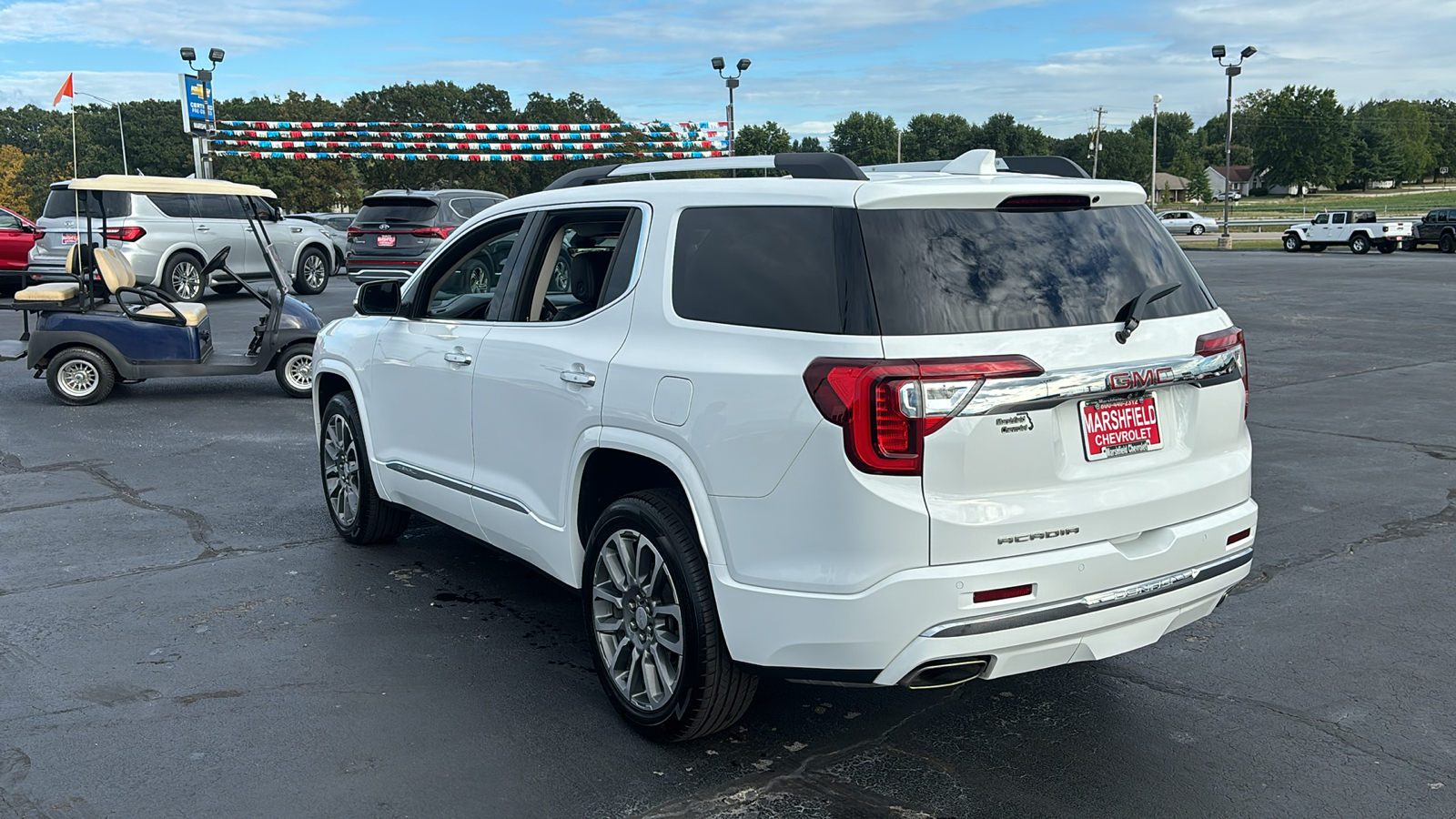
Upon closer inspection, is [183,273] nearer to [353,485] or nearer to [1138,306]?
[353,485]

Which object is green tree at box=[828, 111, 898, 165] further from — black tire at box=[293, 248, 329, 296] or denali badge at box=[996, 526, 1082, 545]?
denali badge at box=[996, 526, 1082, 545]

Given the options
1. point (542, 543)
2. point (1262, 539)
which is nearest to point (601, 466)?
point (542, 543)

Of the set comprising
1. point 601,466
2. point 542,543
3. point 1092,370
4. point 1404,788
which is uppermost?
point 1092,370

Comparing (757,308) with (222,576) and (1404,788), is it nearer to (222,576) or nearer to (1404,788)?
(1404,788)

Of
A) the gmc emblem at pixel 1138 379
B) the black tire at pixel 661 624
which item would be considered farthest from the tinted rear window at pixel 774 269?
the gmc emblem at pixel 1138 379

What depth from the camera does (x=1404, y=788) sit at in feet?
11.6

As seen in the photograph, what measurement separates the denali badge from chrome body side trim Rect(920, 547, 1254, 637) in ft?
0.62

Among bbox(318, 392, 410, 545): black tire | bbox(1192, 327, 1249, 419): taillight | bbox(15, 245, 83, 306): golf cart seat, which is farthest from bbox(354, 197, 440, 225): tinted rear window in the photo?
bbox(1192, 327, 1249, 419): taillight

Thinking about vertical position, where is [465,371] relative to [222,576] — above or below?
above

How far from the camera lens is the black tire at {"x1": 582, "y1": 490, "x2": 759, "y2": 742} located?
363 cm

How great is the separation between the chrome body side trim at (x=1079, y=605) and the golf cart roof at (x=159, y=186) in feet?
32.9

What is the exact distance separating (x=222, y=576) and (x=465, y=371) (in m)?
1.89

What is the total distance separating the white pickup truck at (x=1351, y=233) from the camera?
137ft

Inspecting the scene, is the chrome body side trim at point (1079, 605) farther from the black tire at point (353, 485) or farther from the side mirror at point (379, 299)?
the black tire at point (353, 485)
